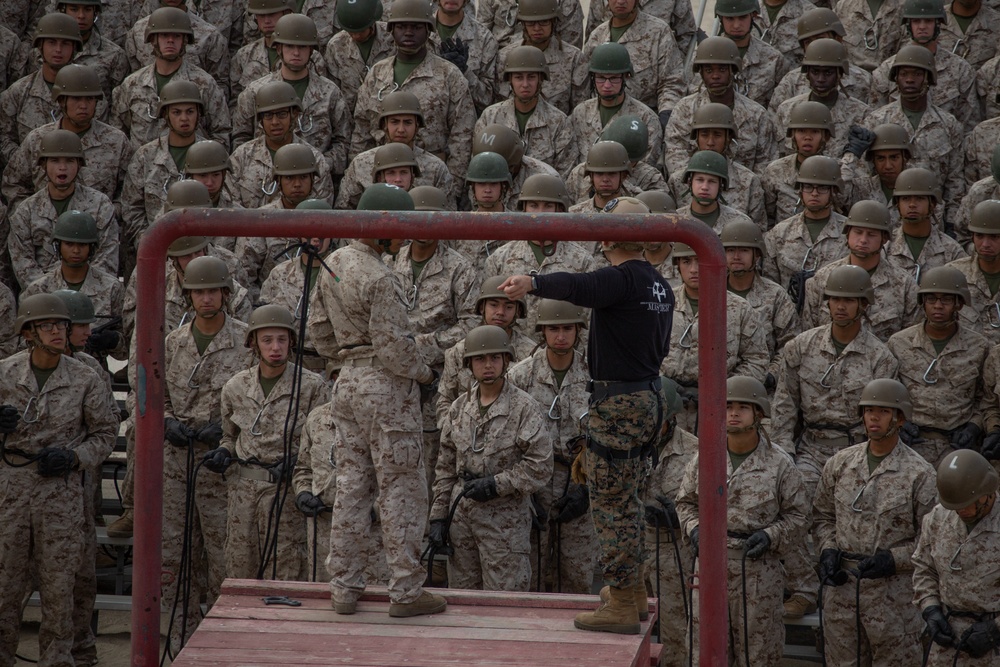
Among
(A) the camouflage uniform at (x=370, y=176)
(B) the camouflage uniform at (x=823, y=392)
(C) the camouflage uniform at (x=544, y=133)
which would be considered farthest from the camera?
(C) the camouflage uniform at (x=544, y=133)

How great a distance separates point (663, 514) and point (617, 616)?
291 cm

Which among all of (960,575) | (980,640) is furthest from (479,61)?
(980,640)

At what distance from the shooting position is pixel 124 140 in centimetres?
1245

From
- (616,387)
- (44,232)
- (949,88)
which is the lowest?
(616,387)

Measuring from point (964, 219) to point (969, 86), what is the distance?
65.9 inches

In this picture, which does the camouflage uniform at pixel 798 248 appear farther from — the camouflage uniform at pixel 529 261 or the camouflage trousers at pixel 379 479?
the camouflage trousers at pixel 379 479

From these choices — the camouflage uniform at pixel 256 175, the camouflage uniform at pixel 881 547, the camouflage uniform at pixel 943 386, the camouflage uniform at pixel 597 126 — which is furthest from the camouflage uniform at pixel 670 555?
the camouflage uniform at pixel 256 175

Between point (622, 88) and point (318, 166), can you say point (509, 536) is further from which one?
point (622, 88)

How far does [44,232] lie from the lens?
1164 centimetres

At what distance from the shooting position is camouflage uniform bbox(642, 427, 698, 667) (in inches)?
375

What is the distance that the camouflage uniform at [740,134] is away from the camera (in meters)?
12.2

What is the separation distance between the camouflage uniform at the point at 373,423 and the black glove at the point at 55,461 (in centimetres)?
327

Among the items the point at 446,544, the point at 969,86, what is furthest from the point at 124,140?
the point at 969,86

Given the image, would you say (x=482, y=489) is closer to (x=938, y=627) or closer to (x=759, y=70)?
(x=938, y=627)
